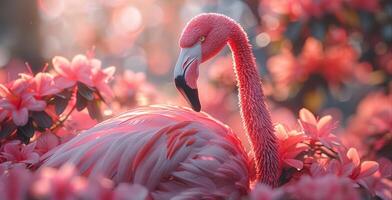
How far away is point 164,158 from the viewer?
214 centimetres

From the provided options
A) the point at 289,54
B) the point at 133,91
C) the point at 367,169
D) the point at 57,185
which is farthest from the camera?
the point at 289,54

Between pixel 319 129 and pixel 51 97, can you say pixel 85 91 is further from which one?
pixel 319 129

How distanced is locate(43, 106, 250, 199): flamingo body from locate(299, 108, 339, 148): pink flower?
0.93 feet

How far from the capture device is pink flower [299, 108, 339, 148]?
239 centimetres

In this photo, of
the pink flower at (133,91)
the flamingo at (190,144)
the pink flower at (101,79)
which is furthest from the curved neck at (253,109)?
the pink flower at (133,91)

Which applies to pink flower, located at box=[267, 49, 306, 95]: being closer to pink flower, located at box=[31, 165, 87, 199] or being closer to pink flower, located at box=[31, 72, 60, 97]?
pink flower, located at box=[31, 72, 60, 97]

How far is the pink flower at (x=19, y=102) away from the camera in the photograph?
2398 mm

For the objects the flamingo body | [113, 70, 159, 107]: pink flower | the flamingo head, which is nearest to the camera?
the flamingo body

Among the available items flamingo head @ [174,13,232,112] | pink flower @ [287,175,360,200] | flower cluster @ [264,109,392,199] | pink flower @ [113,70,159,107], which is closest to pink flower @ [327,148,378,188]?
flower cluster @ [264,109,392,199]

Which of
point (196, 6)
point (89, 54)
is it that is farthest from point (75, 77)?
point (196, 6)

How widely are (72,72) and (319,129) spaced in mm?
886

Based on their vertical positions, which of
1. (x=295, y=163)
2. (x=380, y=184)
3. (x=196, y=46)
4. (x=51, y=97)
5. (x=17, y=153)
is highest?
(x=196, y=46)

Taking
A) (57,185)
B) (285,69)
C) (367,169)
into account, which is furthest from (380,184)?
(285,69)

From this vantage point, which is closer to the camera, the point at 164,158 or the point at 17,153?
the point at 164,158
